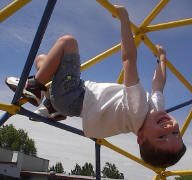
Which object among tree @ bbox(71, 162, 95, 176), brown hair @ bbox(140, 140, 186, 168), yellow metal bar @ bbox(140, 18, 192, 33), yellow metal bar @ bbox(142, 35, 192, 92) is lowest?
brown hair @ bbox(140, 140, 186, 168)

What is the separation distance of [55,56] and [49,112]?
2.00 ft

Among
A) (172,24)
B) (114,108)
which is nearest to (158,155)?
(114,108)

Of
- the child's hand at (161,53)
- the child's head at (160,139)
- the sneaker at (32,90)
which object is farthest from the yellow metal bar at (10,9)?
the child's hand at (161,53)

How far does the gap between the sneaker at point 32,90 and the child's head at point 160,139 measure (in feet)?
2.46

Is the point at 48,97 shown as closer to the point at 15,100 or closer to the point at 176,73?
the point at 15,100

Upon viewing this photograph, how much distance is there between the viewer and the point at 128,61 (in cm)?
235

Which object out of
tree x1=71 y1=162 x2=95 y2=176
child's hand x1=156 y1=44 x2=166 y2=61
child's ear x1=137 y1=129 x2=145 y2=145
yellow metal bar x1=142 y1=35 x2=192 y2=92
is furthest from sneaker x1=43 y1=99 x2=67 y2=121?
tree x1=71 y1=162 x2=95 y2=176

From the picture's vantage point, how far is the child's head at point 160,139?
236 cm

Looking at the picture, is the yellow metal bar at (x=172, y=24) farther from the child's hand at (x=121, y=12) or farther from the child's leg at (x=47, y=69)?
the child's leg at (x=47, y=69)

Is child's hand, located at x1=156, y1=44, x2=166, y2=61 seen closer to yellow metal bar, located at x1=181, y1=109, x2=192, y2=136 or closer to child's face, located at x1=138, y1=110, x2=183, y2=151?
child's face, located at x1=138, y1=110, x2=183, y2=151

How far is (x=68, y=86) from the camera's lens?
8.21 ft

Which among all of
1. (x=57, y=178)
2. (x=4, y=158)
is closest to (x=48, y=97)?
(x=57, y=178)

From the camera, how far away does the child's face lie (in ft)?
7.72

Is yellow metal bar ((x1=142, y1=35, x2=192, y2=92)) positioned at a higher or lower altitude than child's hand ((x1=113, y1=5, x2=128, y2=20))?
higher
